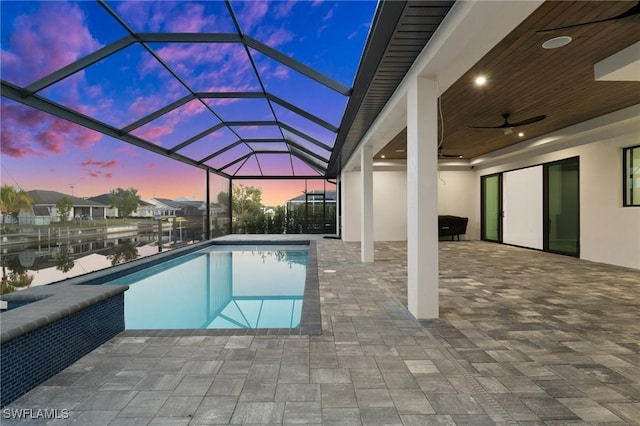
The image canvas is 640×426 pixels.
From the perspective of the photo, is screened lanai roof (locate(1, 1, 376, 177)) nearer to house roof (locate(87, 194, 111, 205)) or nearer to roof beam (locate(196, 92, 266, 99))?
roof beam (locate(196, 92, 266, 99))

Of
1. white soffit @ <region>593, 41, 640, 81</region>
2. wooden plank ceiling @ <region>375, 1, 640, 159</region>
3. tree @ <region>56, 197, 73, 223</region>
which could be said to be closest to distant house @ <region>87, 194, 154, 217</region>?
tree @ <region>56, 197, 73, 223</region>

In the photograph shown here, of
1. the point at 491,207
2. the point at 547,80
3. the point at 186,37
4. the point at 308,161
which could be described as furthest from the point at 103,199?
the point at 491,207

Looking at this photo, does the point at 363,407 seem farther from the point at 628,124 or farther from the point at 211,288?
the point at 628,124

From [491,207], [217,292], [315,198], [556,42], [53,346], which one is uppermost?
[556,42]

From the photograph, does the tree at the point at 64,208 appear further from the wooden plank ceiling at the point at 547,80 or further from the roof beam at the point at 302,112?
the wooden plank ceiling at the point at 547,80

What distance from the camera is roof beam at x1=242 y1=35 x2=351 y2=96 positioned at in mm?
4418

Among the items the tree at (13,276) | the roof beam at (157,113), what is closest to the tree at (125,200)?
the roof beam at (157,113)

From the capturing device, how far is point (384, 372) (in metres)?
2.40

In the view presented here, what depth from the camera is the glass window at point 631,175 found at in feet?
21.5

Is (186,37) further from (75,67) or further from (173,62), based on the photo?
(75,67)

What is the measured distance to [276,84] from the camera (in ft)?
18.4

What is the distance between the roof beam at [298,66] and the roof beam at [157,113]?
7.91ft

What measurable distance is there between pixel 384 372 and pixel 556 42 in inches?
148

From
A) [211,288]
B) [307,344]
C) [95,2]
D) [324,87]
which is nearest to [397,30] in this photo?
[324,87]
